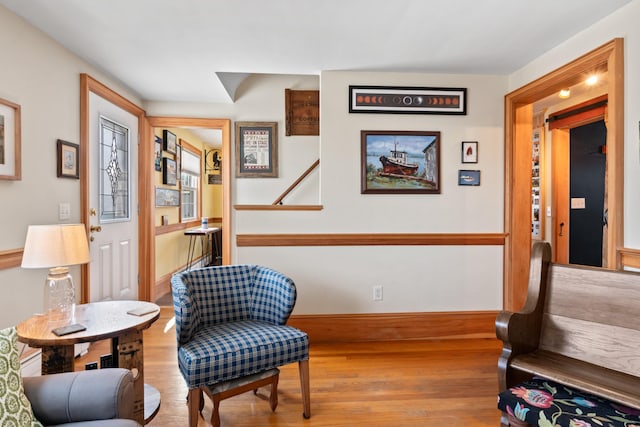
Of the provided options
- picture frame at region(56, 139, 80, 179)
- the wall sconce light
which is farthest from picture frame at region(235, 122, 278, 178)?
the wall sconce light

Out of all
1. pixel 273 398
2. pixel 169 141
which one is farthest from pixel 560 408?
pixel 169 141

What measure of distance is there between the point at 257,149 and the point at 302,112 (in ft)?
2.03

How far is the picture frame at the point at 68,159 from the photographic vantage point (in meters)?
2.37

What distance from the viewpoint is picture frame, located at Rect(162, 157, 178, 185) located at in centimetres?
433

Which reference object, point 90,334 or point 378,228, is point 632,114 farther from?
point 90,334

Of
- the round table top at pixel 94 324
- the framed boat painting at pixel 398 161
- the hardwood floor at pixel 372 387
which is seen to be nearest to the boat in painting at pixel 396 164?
the framed boat painting at pixel 398 161

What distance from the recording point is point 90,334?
1.43m

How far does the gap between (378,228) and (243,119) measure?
74.2 inches

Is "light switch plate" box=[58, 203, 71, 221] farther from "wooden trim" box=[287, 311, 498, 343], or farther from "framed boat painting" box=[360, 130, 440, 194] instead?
"framed boat painting" box=[360, 130, 440, 194]

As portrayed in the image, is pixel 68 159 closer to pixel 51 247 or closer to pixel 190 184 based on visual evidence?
pixel 51 247

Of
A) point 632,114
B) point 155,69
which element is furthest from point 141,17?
point 632,114

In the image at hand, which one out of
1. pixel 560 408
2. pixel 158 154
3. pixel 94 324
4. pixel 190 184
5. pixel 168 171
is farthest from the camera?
pixel 190 184

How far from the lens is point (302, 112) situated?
12.0 ft

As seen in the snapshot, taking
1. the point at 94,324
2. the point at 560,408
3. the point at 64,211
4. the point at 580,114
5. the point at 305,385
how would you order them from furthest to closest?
the point at 580,114
the point at 64,211
the point at 305,385
the point at 94,324
the point at 560,408
